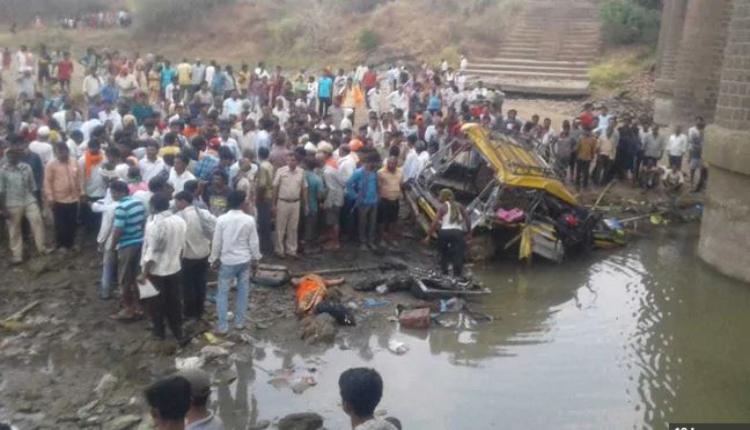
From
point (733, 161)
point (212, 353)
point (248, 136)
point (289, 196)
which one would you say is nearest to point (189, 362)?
point (212, 353)

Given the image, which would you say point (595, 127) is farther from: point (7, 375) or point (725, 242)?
point (7, 375)

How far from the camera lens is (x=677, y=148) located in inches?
672

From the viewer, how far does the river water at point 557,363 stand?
24.4 feet

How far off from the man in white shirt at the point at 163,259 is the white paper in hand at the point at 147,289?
1.0 inches

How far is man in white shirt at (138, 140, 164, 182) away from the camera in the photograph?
10.3 meters

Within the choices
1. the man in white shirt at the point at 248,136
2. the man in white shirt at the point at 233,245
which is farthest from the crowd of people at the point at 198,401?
the man in white shirt at the point at 248,136

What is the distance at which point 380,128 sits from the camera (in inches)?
657

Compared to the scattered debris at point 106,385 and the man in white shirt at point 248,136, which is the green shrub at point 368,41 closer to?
the man in white shirt at point 248,136

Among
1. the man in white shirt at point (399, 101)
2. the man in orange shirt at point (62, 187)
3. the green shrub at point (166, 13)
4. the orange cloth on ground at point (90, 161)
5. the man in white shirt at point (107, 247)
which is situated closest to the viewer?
the man in white shirt at point (107, 247)

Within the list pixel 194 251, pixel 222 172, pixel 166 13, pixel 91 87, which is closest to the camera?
pixel 194 251

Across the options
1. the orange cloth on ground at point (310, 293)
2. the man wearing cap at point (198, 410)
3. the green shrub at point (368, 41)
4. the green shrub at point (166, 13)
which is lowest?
the orange cloth on ground at point (310, 293)

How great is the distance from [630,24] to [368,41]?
1007 cm

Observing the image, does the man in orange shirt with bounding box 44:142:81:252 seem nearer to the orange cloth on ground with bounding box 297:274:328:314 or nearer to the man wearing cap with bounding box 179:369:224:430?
the orange cloth on ground with bounding box 297:274:328:314

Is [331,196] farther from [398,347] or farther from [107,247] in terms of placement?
[107,247]
